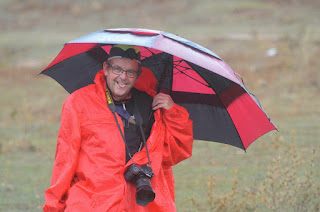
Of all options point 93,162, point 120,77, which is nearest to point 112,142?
point 93,162

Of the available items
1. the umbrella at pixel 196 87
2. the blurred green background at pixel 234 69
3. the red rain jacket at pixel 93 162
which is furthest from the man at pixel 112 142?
the blurred green background at pixel 234 69

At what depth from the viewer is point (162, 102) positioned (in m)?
4.22

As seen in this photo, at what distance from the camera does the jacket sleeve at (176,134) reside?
13.8 ft

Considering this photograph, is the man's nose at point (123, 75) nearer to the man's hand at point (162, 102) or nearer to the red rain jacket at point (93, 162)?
the red rain jacket at point (93, 162)

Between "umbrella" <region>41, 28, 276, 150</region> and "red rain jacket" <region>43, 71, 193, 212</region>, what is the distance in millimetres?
596

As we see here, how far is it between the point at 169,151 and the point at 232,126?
2.37ft

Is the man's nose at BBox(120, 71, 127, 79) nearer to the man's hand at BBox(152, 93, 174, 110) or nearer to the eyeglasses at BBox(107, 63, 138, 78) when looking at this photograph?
the eyeglasses at BBox(107, 63, 138, 78)

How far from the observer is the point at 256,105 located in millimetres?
4301

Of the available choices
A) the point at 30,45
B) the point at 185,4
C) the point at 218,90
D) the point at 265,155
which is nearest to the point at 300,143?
the point at 265,155

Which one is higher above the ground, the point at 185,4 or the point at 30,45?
the point at 185,4

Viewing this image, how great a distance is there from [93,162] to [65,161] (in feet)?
0.63

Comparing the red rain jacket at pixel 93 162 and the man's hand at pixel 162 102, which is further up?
the man's hand at pixel 162 102

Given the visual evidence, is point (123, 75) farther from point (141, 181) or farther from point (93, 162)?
point (141, 181)

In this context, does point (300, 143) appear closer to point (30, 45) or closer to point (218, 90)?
point (218, 90)
